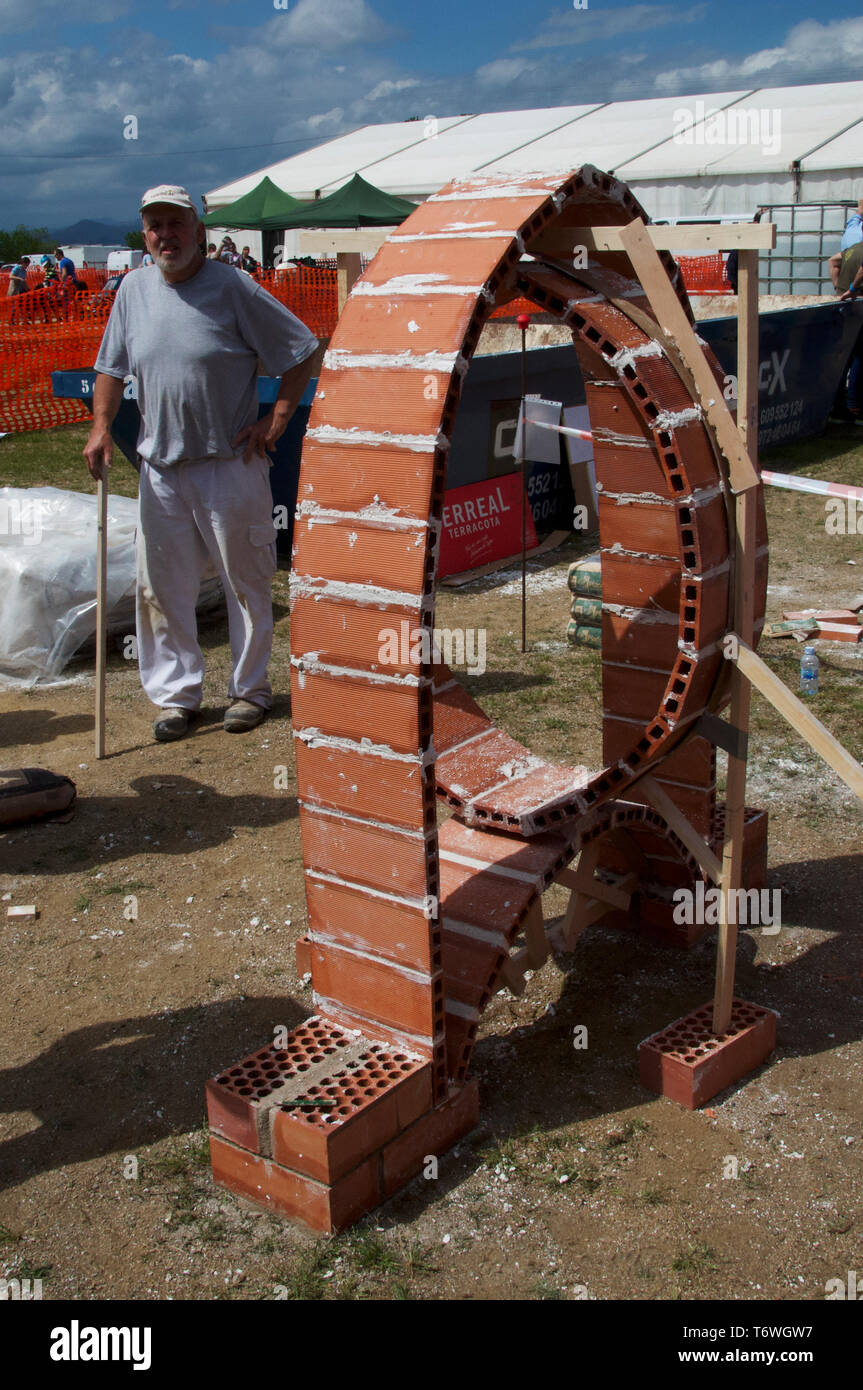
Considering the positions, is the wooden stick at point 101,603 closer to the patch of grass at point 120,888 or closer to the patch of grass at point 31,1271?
the patch of grass at point 120,888

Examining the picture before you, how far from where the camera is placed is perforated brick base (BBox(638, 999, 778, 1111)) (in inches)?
140

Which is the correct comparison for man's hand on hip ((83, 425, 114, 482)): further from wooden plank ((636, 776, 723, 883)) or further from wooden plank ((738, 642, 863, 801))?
wooden plank ((738, 642, 863, 801))

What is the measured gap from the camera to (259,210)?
27.2 m

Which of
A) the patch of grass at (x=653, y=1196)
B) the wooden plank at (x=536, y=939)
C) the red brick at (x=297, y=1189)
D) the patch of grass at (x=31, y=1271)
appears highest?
the wooden plank at (x=536, y=939)

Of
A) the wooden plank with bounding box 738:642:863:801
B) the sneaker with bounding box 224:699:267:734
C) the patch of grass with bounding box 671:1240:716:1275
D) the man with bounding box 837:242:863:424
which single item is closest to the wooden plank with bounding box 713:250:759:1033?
the wooden plank with bounding box 738:642:863:801

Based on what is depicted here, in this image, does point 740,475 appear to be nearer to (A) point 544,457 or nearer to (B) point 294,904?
(B) point 294,904

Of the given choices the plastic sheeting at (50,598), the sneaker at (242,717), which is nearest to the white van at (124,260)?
the plastic sheeting at (50,598)

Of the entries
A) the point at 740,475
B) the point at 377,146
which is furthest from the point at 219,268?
the point at 377,146

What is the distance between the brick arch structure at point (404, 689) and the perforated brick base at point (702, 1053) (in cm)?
57

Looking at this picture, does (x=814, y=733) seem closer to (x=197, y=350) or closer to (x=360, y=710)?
(x=360, y=710)

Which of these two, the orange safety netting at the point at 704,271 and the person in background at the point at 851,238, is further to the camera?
the orange safety netting at the point at 704,271

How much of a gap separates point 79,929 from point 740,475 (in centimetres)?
301

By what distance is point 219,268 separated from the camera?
5.70 meters

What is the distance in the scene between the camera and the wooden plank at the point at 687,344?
328 centimetres
